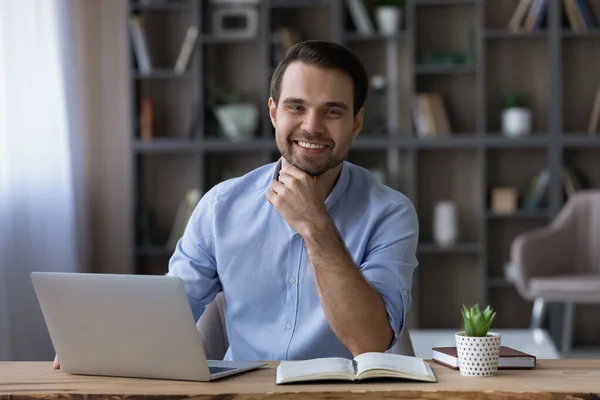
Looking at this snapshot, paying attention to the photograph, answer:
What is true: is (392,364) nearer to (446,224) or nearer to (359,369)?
(359,369)

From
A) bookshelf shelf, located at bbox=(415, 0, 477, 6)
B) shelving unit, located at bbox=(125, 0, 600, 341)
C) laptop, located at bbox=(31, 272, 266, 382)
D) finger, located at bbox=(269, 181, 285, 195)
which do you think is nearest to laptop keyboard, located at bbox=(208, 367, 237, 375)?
laptop, located at bbox=(31, 272, 266, 382)

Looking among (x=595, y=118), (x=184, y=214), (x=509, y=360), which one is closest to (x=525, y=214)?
(x=595, y=118)

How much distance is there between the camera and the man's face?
6.66 feet

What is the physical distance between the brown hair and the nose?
0.32 feet

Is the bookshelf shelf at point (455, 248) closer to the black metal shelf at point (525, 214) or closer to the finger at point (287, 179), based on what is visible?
the black metal shelf at point (525, 214)

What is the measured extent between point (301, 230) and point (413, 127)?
3928mm

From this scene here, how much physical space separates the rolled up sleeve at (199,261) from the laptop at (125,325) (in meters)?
0.45

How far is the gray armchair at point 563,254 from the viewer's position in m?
5.01

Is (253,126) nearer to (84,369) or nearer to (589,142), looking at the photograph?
(589,142)

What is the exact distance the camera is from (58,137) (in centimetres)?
490

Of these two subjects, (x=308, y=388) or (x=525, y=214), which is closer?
(x=308, y=388)

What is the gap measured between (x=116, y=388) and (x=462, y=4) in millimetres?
4570

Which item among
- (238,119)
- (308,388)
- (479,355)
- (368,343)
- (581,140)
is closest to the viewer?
(308,388)

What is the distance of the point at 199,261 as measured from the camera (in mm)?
2109
